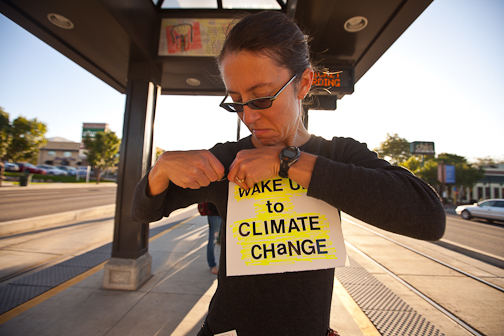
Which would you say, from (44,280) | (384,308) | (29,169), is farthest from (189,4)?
(29,169)

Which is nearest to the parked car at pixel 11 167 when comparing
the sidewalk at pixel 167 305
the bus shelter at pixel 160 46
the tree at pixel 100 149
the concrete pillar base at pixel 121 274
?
the tree at pixel 100 149

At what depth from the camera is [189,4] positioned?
334 cm

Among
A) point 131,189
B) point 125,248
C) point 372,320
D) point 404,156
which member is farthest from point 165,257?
point 404,156

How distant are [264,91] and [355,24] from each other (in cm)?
282

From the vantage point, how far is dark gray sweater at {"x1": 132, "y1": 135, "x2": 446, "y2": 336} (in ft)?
2.38

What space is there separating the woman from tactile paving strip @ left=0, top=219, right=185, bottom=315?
3745mm

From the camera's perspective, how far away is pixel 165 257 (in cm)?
488

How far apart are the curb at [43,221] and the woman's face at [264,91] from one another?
8159mm

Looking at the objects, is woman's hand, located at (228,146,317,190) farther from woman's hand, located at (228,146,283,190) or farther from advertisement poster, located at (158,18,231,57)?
advertisement poster, located at (158,18,231,57)

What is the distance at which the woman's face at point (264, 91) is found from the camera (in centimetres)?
90

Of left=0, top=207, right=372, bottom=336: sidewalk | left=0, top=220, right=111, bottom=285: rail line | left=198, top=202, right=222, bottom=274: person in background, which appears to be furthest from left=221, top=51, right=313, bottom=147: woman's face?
left=0, top=220, right=111, bottom=285: rail line

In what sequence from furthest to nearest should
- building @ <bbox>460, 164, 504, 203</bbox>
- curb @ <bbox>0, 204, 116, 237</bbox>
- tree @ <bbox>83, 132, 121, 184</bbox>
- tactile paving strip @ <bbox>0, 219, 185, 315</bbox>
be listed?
building @ <bbox>460, 164, 504, 203</bbox>
tree @ <bbox>83, 132, 121, 184</bbox>
curb @ <bbox>0, 204, 116, 237</bbox>
tactile paving strip @ <bbox>0, 219, 185, 315</bbox>

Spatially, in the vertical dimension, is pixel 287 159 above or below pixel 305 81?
below

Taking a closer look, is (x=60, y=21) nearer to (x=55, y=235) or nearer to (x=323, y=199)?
(x=323, y=199)
